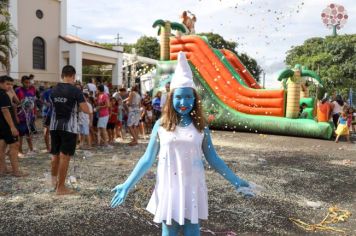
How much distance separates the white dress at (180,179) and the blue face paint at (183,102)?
0.07 metres

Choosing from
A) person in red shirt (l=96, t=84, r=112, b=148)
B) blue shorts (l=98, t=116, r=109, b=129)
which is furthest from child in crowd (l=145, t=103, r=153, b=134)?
blue shorts (l=98, t=116, r=109, b=129)

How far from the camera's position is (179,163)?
2.61m

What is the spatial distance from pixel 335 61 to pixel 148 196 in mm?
29848

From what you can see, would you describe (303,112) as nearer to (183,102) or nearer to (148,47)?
(183,102)

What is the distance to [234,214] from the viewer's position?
4.32m

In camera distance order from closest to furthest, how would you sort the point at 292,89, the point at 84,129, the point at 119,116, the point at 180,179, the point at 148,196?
the point at 180,179
the point at 148,196
the point at 84,129
the point at 119,116
the point at 292,89

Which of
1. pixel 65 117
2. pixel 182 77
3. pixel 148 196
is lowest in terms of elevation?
pixel 148 196

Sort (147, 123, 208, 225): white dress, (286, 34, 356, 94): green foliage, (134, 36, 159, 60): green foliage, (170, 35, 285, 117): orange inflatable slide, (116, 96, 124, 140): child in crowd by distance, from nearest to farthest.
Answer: (147, 123, 208, 225): white dress
(116, 96, 124, 140): child in crowd
(170, 35, 285, 117): orange inflatable slide
(286, 34, 356, 94): green foliage
(134, 36, 159, 60): green foliage

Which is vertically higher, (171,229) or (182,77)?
(182,77)

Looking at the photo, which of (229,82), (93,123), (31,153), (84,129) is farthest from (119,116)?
(229,82)

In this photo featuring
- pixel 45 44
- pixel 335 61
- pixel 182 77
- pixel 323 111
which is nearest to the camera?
pixel 182 77

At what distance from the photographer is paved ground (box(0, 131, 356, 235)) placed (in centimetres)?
390

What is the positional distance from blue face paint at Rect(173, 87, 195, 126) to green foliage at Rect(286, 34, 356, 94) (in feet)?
91.0

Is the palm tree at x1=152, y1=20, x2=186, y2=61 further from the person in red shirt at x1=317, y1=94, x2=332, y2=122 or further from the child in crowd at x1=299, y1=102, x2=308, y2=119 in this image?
the person in red shirt at x1=317, y1=94, x2=332, y2=122
